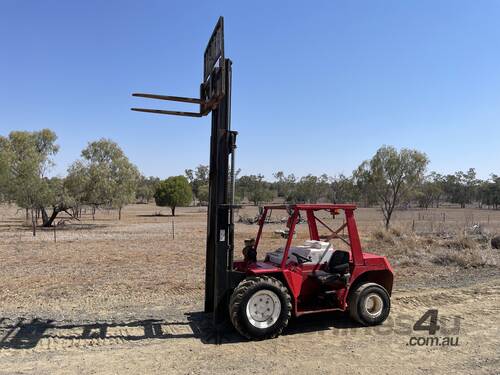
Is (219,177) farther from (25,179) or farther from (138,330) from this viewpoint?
(25,179)

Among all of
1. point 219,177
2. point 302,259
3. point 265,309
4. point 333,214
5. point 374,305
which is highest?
point 219,177

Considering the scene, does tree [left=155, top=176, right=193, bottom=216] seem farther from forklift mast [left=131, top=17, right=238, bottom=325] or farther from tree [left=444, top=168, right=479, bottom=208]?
tree [left=444, top=168, right=479, bottom=208]

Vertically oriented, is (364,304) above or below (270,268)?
below

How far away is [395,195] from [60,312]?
30.0m

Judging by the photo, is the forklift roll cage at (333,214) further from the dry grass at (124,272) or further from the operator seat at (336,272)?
the dry grass at (124,272)

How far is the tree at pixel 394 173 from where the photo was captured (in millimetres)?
34406

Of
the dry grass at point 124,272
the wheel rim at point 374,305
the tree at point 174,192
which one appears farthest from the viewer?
the tree at point 174,192

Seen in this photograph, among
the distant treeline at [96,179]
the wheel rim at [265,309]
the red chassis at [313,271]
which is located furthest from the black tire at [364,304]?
the distant treeline at [96,179]

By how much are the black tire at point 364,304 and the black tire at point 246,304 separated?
1.27 metres

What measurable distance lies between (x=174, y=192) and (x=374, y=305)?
175 ft

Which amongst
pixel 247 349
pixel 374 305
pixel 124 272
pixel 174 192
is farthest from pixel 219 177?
pixel 174 192

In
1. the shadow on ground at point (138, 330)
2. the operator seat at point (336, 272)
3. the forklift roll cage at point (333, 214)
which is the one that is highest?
the forklift roll cage at point (333, 214)

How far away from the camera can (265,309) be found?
6594mm

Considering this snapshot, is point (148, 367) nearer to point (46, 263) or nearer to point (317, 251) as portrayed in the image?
point (317, 251)
